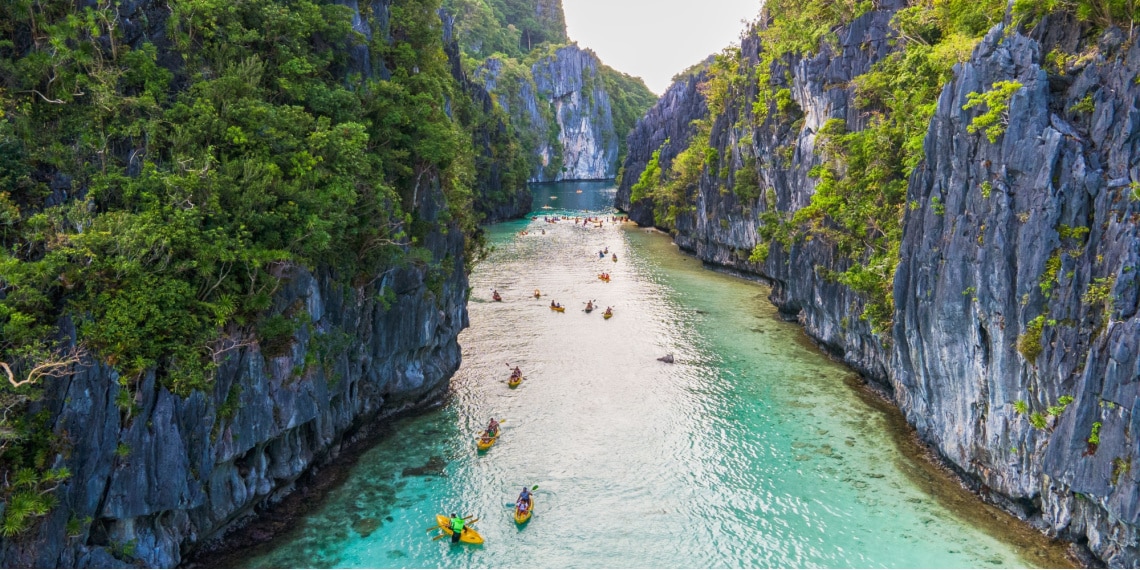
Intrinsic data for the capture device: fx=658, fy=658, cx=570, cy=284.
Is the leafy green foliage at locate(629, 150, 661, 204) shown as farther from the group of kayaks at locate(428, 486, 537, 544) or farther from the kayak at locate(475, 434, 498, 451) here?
the group of kayaks at locate(428, 486, 537, 544)

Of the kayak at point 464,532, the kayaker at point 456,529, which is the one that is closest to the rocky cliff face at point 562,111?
the kayak at point 464,532

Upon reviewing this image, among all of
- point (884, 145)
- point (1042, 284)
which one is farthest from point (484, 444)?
point (884, 145)

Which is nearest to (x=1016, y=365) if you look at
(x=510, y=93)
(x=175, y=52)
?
(x=175, y=52)

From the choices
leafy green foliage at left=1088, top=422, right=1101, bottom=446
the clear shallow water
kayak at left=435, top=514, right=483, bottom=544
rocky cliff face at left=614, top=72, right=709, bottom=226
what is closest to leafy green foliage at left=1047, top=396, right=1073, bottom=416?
leafy green foliage at left=1088, top=422, right=1101, bottom=446

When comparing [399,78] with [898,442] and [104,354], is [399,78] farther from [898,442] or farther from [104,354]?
[898,442]

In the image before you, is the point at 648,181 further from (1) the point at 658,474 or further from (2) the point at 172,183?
(2) the point at 172,183
